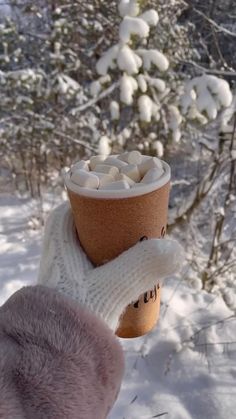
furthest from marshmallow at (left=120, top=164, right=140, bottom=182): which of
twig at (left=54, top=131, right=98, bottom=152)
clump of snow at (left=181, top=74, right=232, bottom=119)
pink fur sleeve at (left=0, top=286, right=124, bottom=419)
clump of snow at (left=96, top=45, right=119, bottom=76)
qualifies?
twig at (left=54, top=131, right=98, bottom=152)

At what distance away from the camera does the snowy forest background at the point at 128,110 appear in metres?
2.01

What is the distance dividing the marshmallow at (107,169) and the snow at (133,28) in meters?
1.33

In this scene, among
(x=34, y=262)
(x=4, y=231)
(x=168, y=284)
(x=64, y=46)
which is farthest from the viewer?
(x=64, y=46)

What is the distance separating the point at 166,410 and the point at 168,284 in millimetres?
778

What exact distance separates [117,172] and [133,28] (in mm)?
1389

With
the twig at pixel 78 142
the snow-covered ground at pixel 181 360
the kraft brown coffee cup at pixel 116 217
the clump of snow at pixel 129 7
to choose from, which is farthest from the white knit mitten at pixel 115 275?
the twig at pixel 78 142

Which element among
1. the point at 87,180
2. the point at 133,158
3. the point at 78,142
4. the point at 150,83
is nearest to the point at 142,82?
the point at 150,83

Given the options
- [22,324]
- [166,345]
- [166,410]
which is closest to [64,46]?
[166,345]

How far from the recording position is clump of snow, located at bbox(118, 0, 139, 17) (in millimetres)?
1860

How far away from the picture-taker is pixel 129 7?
6.16 feet

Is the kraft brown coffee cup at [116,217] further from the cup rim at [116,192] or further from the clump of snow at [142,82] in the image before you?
the clump of snow at [142,82]

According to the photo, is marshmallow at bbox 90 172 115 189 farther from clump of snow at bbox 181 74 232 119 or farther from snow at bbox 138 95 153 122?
snow at bbox 138 95 153 122

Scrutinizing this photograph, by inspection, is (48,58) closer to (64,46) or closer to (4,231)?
(64,46)

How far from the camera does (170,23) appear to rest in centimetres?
252
